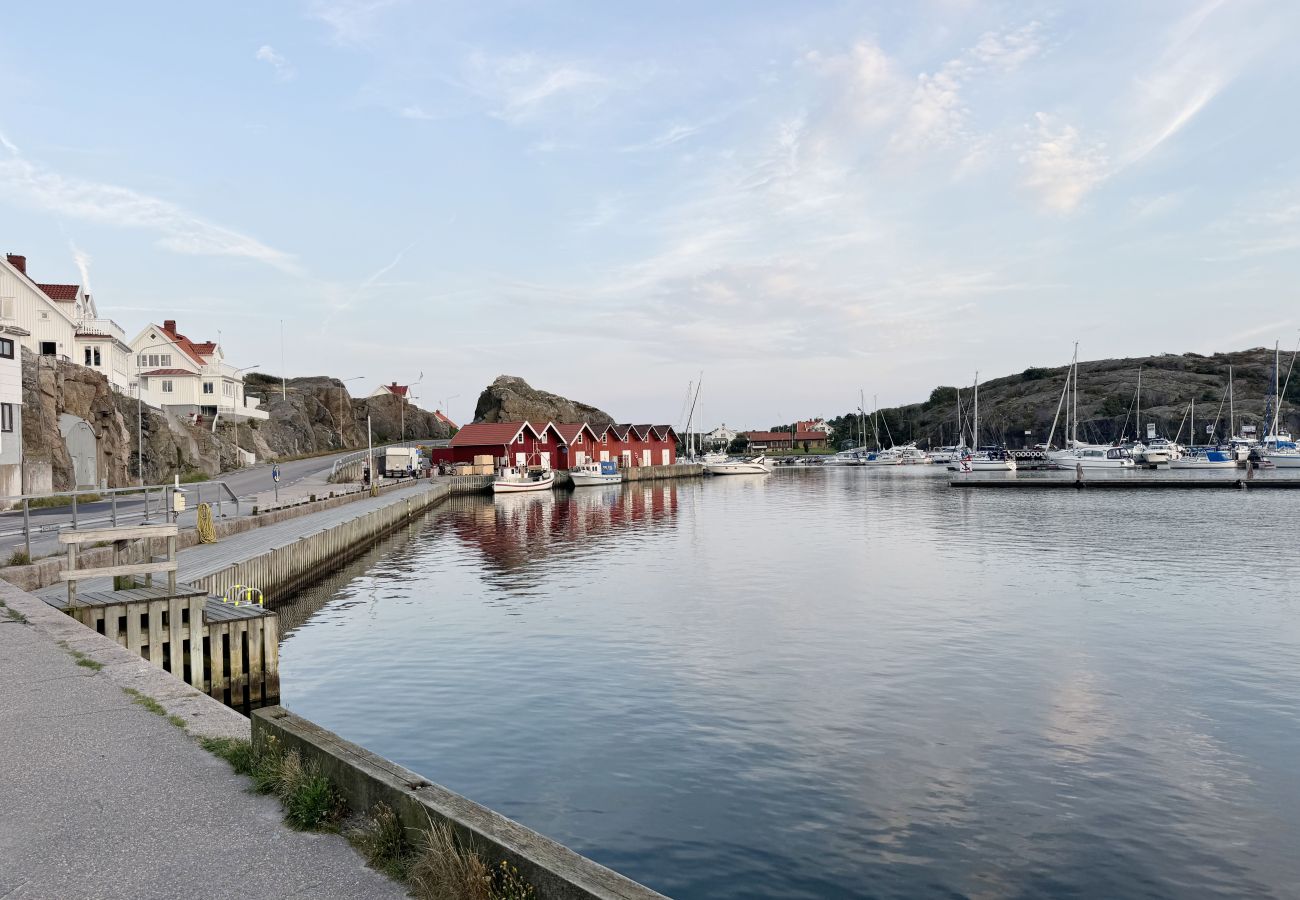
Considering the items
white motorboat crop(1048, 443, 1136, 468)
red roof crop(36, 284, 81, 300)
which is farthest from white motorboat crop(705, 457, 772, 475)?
red roof crop(36, 284, 81, 300)

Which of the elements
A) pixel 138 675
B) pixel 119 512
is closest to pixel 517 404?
pixel 119 512

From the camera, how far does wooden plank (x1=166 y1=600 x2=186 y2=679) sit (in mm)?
15305

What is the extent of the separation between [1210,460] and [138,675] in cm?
15390

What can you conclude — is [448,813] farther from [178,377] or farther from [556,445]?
[556,445]

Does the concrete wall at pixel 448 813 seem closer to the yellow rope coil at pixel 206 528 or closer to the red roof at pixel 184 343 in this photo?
the yellow rope coil at pixel 206 528

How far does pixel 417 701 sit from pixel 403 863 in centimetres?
1250

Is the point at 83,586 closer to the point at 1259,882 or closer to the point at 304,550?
the point at 304,550

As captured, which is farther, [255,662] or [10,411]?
[10,411]

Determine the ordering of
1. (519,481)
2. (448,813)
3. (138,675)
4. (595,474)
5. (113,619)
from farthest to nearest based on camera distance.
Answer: (595,474)
(519,481)
(113,619)
(138,675)
(448,813)

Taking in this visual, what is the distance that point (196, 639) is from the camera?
1568 cm

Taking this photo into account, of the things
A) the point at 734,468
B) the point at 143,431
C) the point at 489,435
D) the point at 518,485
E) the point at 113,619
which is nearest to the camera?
the point at 113,619

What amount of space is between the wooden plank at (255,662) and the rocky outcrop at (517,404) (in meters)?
148

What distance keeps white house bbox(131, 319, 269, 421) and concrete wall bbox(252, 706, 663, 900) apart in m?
101

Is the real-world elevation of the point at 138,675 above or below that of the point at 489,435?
below
